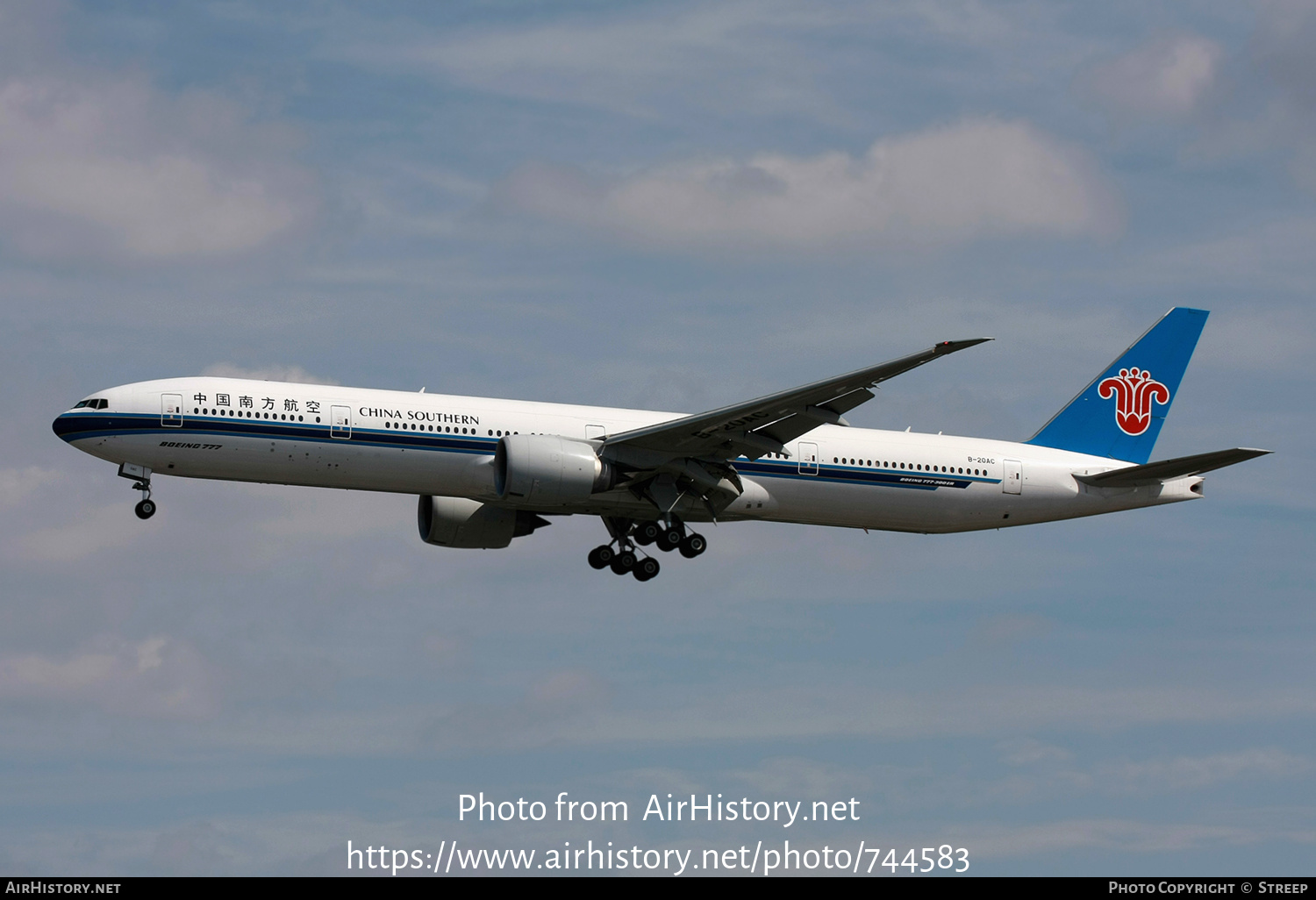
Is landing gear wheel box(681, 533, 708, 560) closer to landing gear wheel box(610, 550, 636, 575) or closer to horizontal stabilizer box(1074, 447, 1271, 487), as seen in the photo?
landing gear wheel box(610, 550, 636, 575)

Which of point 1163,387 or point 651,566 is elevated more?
point 1163,387

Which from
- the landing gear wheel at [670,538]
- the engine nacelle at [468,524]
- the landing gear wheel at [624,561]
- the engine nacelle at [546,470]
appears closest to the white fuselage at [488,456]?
the landing gear wheel at [670,538]

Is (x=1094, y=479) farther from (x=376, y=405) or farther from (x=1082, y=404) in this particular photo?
(x=376, y=405)

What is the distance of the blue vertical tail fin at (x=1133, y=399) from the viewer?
50.1 metres

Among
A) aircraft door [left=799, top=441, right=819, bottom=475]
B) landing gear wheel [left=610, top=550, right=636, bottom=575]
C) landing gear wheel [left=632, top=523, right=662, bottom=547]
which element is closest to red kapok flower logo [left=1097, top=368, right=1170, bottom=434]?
aircraft door [left=799, top=441, right=819, bottom=475]

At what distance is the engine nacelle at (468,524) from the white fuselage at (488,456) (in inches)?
179

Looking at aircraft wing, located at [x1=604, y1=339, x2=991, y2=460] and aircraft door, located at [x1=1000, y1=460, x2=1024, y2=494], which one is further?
aircraft door, located at [x1=1000, y1=460, x2=1024, y2=494]

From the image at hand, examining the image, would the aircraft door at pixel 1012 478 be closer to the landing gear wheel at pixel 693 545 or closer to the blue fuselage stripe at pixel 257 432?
the landing gear wheel at pixel 693 545

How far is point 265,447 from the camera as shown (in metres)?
41.0

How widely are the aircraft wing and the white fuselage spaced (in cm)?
159

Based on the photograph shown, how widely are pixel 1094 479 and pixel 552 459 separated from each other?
16597mm

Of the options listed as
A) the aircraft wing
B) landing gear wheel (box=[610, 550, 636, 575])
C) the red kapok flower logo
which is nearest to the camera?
the aircraft wing

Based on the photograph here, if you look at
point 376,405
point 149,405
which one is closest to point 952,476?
point 376,405

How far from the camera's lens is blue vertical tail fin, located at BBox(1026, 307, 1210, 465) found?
5006cm
